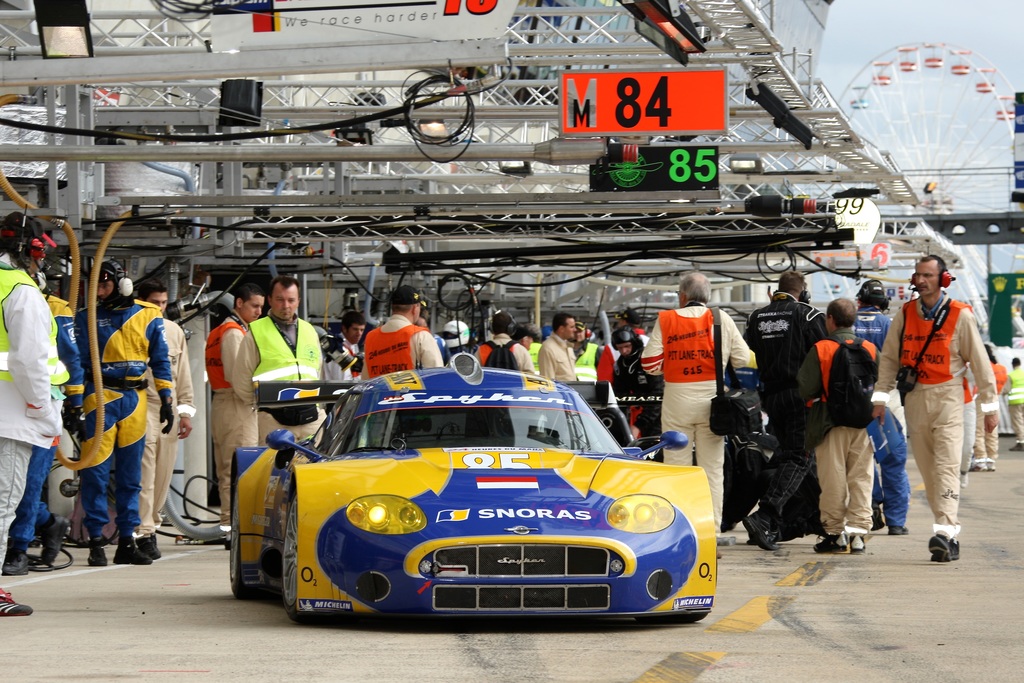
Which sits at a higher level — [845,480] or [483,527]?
[483,527]

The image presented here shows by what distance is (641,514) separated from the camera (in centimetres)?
696

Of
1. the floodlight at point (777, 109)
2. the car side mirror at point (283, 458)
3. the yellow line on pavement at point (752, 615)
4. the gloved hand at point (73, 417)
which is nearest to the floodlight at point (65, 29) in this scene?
the gloved hand at point (73, 417)

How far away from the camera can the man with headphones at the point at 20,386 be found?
767 cm

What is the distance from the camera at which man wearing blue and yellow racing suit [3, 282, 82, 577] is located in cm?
970

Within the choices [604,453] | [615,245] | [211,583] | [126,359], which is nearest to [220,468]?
[126,359]

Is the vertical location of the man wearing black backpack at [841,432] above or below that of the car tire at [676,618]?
above

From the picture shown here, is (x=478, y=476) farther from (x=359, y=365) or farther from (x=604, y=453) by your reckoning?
(x=359, y=365)

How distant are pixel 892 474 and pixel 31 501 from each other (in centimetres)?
687

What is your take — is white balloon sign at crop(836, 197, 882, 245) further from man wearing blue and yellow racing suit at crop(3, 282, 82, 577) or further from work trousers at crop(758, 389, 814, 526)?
man wearing blue and yellow racing suit at crop(3, 282, 82, 577)

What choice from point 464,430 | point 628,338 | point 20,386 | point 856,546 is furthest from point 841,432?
point 20,386

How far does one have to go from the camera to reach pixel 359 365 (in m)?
18.0

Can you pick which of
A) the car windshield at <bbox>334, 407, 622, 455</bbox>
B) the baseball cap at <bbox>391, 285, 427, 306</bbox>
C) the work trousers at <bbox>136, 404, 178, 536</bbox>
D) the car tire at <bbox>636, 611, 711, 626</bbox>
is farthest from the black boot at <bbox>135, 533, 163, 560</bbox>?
the car tire at <bbox>636, 611, 711, 626</bbox>

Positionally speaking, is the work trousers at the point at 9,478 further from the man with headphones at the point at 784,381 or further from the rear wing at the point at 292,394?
the man with headphones at the point at 784,381

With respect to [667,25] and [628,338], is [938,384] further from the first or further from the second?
[628,338]
